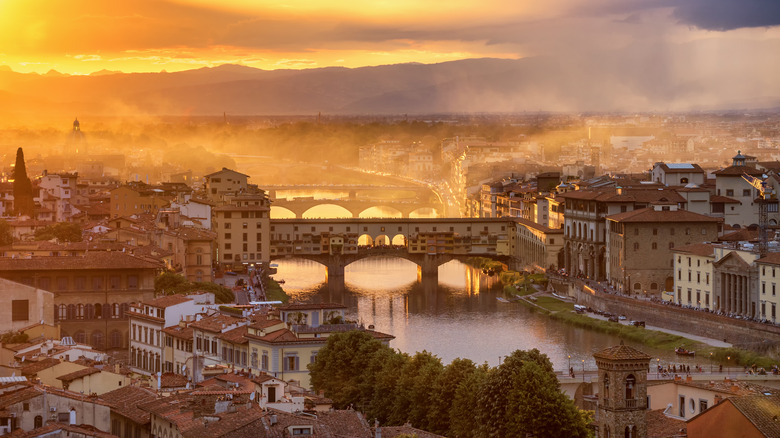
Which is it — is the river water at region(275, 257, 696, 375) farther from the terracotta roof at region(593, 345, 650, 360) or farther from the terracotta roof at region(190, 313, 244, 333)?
the terracotta roof at region(593, 345, 650, 360)

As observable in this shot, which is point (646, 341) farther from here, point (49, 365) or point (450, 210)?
point (450, 210)

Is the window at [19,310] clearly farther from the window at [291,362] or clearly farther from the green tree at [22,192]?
the green tree at [22,192]

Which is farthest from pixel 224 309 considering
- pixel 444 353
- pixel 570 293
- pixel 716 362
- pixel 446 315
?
pixel 570 293

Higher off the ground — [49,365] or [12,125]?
[12,125]

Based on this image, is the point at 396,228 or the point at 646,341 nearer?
the point at 646,341

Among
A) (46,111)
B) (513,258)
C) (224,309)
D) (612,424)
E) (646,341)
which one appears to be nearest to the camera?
(612,424)

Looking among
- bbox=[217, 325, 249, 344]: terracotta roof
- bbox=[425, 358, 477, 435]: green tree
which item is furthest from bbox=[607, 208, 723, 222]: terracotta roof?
bbox=[425, 358, 477, 435]: green tree
